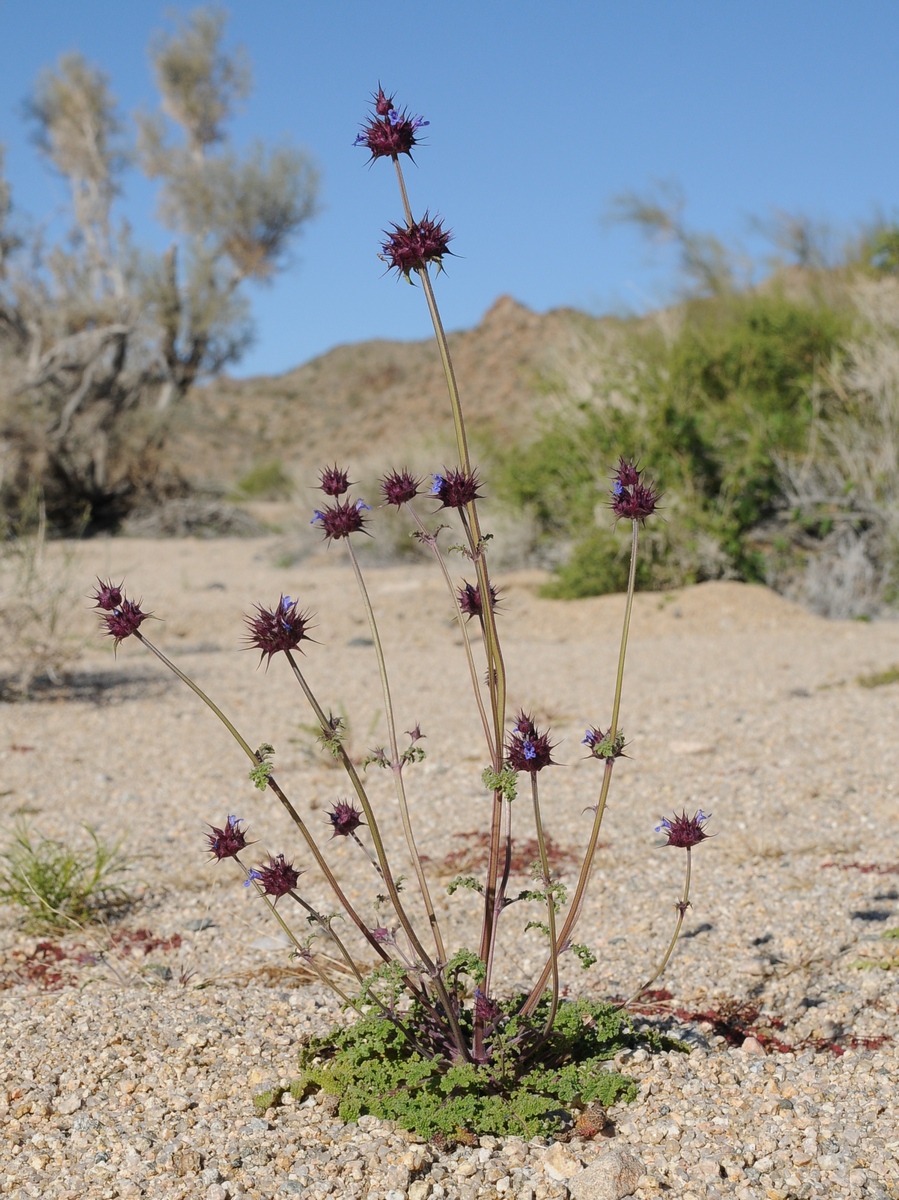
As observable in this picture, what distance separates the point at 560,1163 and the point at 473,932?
1.25m

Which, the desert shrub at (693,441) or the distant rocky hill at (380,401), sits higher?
the distant rocky hill at (380,401)

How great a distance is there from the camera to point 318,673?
7188 mm

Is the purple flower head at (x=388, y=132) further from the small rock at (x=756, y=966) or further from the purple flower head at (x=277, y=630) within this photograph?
the small rock at (x=756, y=966)

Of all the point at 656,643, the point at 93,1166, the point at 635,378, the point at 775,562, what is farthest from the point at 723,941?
the point at 635,378

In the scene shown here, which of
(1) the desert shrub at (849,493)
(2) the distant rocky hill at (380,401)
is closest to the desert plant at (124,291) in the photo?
(2) the distant rocky hill at (380,401)

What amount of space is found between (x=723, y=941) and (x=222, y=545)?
13816 mm

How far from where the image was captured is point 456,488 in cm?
188

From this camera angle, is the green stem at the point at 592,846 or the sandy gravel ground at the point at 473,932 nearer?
the green stem at the point at 592,846

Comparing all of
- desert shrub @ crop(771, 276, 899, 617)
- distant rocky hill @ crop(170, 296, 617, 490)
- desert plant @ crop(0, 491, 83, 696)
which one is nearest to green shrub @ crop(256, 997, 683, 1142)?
desert plant @ crop(0, 491, 83, 696)

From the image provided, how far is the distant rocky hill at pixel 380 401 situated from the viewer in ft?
49.5

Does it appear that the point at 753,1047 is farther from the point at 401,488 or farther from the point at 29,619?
the point at 29,619

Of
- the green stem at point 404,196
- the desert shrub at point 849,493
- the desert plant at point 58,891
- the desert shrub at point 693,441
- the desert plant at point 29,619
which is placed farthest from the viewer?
the desert shrub at point 693,441

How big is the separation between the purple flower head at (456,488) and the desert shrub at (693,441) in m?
7.85

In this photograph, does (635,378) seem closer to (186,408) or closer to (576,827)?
(576,827)
